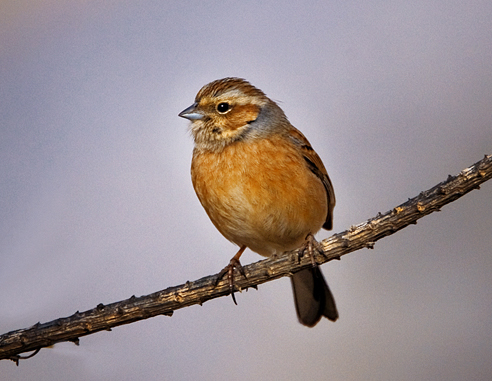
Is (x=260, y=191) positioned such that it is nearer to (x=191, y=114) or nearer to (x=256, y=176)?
(x=256, y=176)

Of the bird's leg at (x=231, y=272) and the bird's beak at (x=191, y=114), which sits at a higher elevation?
the bird's beak at (x=191, y=114)

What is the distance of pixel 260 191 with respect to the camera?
3900 mm

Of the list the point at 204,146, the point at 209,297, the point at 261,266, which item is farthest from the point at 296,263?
the point at 204,146

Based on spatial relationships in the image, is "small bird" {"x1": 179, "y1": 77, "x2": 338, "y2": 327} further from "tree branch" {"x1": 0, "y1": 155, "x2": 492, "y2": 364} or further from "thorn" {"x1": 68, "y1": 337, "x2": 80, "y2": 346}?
"thorn" {"x1": 68, "y1": 337, "x2": 80, "y2": 346}

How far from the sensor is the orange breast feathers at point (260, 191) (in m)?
3.92

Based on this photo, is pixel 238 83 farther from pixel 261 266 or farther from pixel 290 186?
pixel 261 266

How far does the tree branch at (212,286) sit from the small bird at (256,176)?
43 centimetres

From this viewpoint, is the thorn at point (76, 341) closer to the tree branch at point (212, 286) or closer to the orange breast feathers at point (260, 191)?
the tree branch at point (212, 286)

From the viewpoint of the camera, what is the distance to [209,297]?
330cm

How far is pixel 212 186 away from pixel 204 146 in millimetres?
371

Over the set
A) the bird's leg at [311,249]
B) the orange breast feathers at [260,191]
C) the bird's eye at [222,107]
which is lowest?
the bird's leg at [311,249]

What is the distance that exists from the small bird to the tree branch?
427 mm

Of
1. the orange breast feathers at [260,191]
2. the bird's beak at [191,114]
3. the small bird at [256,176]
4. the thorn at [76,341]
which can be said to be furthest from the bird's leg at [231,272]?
the bird's beak at [191,114]

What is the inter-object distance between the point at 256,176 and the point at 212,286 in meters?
0.94
